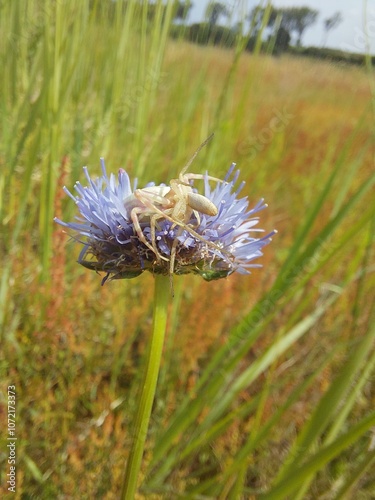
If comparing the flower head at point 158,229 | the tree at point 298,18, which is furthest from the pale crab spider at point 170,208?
the tree at point 298,18

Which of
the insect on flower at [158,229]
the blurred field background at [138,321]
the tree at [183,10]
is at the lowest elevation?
the blurred field background at [138,321]

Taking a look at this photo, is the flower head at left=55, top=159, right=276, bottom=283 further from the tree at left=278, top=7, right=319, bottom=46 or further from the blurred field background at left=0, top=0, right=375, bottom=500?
the tree at left=278, top=7, right=319, bottom=46

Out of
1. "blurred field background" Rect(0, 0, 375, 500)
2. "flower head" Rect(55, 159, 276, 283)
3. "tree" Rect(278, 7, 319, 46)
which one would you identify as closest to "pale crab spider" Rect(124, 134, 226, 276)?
"flower head" Rect(55, 159, 276, 283)

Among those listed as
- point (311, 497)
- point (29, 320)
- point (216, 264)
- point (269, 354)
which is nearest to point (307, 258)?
point (269, 354)

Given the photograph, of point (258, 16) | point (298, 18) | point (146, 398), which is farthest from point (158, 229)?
point (298, 18)

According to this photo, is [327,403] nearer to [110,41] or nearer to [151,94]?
[151,94]

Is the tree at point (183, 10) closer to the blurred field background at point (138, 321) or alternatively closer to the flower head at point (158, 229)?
the blurred field background at point (138, 321)

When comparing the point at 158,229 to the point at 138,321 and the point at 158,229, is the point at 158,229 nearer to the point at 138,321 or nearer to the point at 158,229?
the point at 158,229
